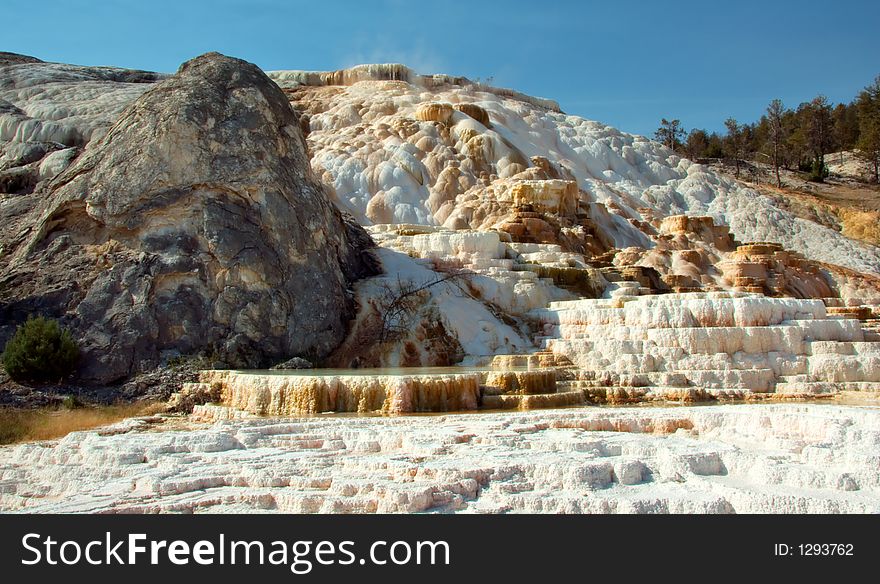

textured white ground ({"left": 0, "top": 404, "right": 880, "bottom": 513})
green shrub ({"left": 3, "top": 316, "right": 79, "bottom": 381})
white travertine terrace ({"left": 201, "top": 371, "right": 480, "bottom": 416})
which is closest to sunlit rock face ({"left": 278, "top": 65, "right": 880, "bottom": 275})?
white travertine terrace ({"left": 201, "top": 371, "right": 480, "bottom": 416})

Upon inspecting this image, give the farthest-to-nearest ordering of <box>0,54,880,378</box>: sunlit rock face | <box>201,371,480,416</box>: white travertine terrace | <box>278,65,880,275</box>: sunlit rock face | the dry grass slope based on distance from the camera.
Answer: <box>278,65,880,275</box>: sunlit rock face, <box>0,54,880,378</box>: sunlit rock face, <box>201,371,480,416</box>: white travertine terrace, the dry grass slope

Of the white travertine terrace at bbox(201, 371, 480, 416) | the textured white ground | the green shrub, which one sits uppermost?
the green shrub

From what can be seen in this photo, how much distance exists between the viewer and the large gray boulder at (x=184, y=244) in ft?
42.7

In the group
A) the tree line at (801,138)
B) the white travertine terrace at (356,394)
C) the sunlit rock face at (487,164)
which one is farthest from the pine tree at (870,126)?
the white travertine terrace at (356,394)

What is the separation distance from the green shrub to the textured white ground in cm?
360

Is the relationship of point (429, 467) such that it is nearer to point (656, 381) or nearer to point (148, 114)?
point (656, 381)

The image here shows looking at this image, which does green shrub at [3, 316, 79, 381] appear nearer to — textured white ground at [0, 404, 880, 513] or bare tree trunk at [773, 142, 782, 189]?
textured white ground at [0, 404, 880, 513]

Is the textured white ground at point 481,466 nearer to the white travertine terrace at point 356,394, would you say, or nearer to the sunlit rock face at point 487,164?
the white travertine terrace at point 356,394

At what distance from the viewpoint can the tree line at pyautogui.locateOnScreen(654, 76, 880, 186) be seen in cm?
4216

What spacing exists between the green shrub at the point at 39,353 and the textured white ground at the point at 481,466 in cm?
360

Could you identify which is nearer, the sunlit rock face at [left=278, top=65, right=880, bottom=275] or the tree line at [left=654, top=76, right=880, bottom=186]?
the sunlit rock face at [left=278, top=65, right=880, bottom=275]

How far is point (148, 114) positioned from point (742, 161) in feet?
124

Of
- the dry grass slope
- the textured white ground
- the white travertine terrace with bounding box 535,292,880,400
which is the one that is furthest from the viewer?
the white travertine terrace with bounding box 535,292,880,400

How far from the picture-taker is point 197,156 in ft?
46.0
